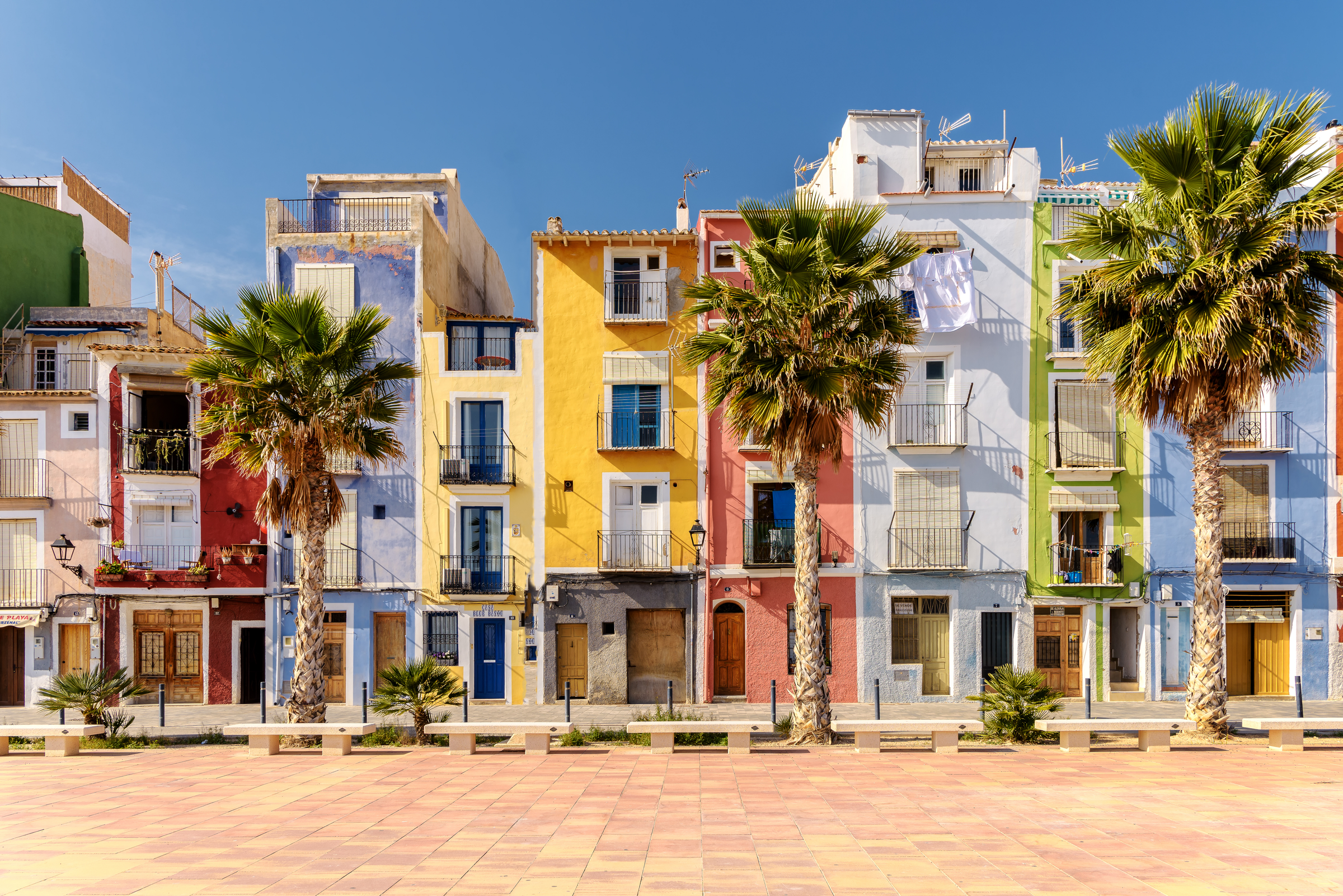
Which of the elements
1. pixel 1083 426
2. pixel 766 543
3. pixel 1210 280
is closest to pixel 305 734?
pixel 766 543

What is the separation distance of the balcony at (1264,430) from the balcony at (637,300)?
52.9ft

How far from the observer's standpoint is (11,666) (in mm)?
23250

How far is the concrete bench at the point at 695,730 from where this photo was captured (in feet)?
46.2

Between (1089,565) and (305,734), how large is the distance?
20.0 m

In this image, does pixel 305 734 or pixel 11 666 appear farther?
pixel 11 666

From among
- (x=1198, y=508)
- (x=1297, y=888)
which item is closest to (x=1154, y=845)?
(x=1297, y=888)

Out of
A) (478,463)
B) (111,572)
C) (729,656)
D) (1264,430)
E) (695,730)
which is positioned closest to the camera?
(695,730)

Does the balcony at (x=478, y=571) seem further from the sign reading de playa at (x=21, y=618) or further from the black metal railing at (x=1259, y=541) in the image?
the black metal railing at (x=1259, y=541)

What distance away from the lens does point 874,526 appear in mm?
22672


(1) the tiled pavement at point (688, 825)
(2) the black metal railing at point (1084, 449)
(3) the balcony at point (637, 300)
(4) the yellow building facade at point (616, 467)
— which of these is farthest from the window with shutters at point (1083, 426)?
(3) the balcony at point (637, 300)

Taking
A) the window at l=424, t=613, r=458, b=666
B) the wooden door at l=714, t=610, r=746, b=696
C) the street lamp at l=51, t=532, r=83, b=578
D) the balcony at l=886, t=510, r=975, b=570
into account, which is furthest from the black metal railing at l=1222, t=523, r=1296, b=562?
the street lamp at l=51, t=532, r=83, b=578

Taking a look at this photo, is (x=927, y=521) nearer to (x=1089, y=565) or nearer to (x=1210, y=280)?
(x=1089, y=565)

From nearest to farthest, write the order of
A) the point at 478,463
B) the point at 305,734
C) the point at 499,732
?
the point at 499,732 < the point at 305,734 < the point at 478,463

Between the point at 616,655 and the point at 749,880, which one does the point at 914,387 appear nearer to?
the point at 616,655
